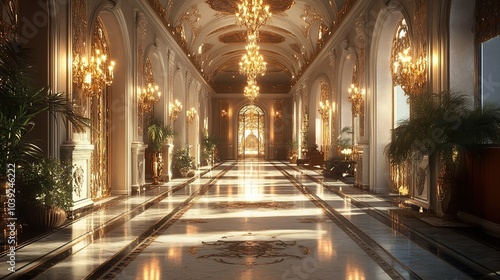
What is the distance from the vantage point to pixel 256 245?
5.95 m

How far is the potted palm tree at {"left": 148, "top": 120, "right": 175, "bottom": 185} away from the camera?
48.2 feet

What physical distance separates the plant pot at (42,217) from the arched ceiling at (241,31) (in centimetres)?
1069

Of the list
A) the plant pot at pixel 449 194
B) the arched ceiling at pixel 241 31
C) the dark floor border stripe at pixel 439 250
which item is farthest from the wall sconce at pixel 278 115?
the plant pot at pixel 449 194

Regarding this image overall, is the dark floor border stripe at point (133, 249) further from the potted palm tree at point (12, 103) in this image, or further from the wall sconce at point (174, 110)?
the wall sconce at point (174, 110)

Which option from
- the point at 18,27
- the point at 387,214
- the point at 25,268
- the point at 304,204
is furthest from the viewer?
the point at 304,204

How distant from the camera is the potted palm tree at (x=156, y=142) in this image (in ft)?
48.2

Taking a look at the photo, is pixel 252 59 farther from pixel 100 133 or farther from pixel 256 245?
pixel 256 245

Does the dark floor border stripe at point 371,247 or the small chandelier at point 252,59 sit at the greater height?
the small chandelier at point 252,59

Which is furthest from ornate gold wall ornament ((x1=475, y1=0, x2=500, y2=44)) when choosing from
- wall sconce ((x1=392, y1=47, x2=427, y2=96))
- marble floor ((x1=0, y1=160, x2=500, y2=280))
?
marble floor ((x1=0, y1=160, x2=500, y2=280))

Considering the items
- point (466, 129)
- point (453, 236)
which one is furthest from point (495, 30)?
point (453, 236)

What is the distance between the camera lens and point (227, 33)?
25703 millimetres

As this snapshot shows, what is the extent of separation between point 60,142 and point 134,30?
5092mm

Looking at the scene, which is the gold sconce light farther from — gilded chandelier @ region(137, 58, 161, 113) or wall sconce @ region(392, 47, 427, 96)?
wall sconce @ region(392, 47, 427, 96)

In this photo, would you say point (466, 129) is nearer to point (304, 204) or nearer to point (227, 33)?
point (304, 204)
